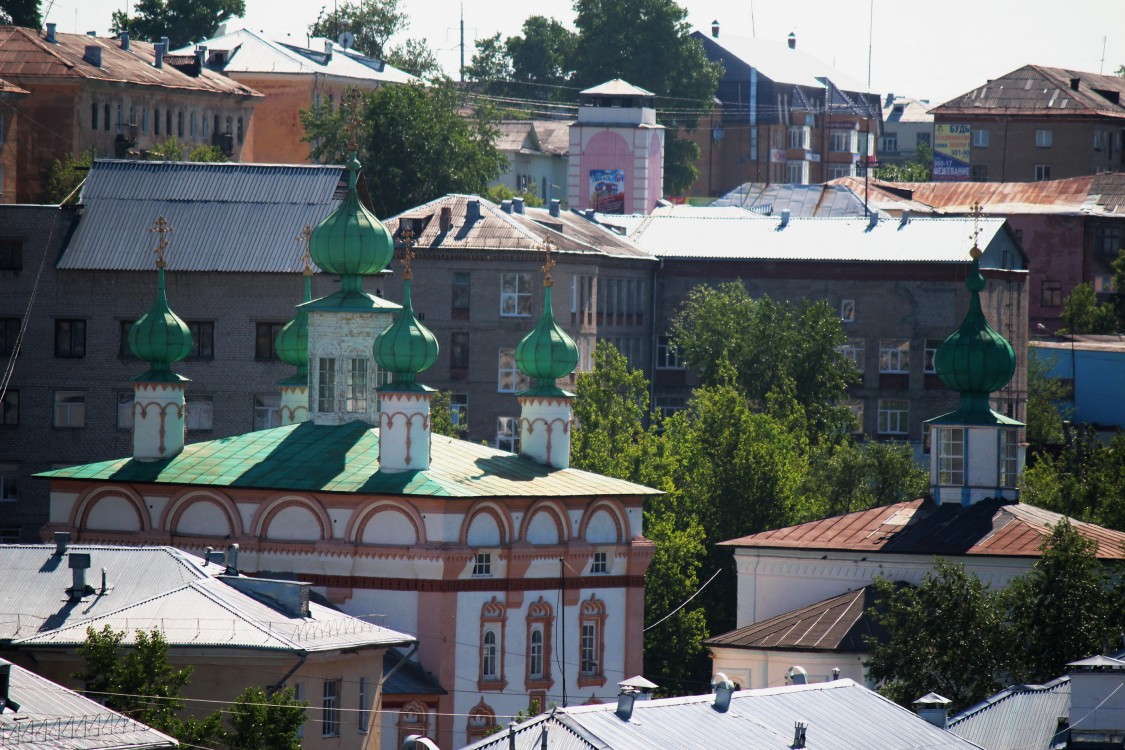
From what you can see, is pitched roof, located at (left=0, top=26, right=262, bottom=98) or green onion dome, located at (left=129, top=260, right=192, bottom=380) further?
pitched roof, located at (left=0, top=26, right=262, bottom=98)

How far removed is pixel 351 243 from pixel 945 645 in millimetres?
14636

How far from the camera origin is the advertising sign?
106562 mm

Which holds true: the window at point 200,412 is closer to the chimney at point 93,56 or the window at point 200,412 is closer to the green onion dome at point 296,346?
the green onion dome at point 296,346

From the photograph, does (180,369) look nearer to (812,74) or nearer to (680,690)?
(680,690)

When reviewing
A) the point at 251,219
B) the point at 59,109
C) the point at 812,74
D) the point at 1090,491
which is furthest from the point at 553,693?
the point at 812,74

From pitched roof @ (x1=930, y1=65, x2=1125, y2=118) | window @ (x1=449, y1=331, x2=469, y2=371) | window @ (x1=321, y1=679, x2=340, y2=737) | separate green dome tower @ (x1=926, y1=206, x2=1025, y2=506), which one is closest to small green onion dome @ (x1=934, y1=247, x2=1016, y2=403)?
separate green dome tower @ (x1=926, y1=206, x2=1025, y2=506)

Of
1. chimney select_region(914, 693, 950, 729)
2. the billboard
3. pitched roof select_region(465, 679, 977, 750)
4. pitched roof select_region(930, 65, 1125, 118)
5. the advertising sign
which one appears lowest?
chimney select_region(914, 693, 950, 729)

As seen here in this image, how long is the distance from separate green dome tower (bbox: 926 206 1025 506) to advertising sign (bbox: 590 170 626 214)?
5218 centimetres

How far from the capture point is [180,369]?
71688 mm

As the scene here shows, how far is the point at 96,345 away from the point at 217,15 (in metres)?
50.5

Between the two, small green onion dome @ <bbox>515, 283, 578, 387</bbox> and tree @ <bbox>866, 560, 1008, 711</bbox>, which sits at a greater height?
small green onion dome @ <bbox>515, 283, 578, 387</bbox>

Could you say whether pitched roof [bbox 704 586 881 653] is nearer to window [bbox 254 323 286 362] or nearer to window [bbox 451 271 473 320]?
window [bbox 254 323 286 362]

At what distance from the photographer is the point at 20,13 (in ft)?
339

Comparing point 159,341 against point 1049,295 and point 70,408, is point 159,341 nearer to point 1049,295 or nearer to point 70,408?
point 70,408
